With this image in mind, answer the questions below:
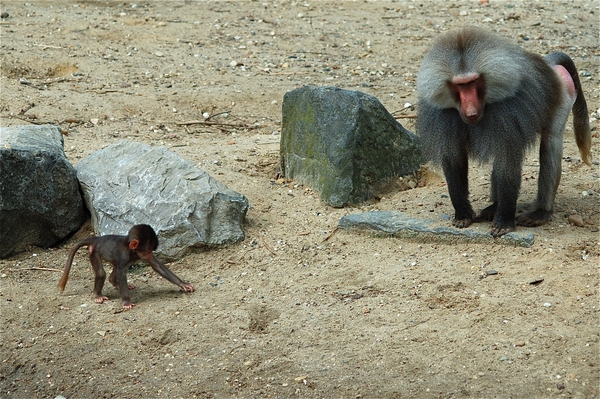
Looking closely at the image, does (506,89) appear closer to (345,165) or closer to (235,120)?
(345,165)

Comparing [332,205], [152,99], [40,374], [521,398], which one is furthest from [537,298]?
[152,99]

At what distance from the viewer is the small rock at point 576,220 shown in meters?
5.20

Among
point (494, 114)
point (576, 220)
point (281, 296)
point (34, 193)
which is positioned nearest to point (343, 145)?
point (494, 114)

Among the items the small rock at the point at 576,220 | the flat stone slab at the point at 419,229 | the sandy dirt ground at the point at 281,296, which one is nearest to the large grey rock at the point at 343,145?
the sandy dirt ground at the point at 281,296

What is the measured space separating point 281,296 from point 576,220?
2005 mm

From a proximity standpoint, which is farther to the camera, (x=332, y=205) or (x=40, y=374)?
(x=332, y=205)

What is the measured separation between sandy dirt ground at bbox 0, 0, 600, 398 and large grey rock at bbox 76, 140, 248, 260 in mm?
146

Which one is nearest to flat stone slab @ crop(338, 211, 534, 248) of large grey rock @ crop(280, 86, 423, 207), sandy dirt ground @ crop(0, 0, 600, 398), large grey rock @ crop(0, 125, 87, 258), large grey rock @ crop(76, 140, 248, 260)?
sandy dirt ground @ crop(0, 0, 600, 398)

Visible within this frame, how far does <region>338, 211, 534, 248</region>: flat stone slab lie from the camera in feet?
16.1

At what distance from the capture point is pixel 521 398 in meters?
3.63

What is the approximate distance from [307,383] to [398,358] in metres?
0.47

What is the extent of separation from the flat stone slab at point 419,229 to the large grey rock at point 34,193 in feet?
6.14

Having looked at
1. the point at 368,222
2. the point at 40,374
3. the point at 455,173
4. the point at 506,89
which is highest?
the point at 506,89

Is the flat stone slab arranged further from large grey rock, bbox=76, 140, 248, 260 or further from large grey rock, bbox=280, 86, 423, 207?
large grey rock, bbox=76, 140, 248, 260
